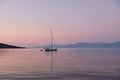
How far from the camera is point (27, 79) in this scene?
24672 mm

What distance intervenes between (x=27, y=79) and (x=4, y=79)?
211 centimetres

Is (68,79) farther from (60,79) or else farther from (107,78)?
(107,78)

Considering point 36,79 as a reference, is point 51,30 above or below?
above

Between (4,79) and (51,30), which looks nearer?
(4,79)

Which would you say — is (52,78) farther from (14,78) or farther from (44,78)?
(14,78)

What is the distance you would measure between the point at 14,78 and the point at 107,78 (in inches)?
346

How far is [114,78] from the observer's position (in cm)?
2530

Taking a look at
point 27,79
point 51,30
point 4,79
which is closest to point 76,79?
point 27,79

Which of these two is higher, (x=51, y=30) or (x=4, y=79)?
(x=51, y=30)

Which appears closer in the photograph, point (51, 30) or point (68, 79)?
point (68, 79)

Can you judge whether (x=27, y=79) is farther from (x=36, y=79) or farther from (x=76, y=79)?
(x=76, y=79)

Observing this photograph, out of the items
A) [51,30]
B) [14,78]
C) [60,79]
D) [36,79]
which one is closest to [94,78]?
[60,79]

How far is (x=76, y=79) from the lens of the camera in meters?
24.8

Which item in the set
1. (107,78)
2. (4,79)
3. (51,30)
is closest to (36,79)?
(4,79)
